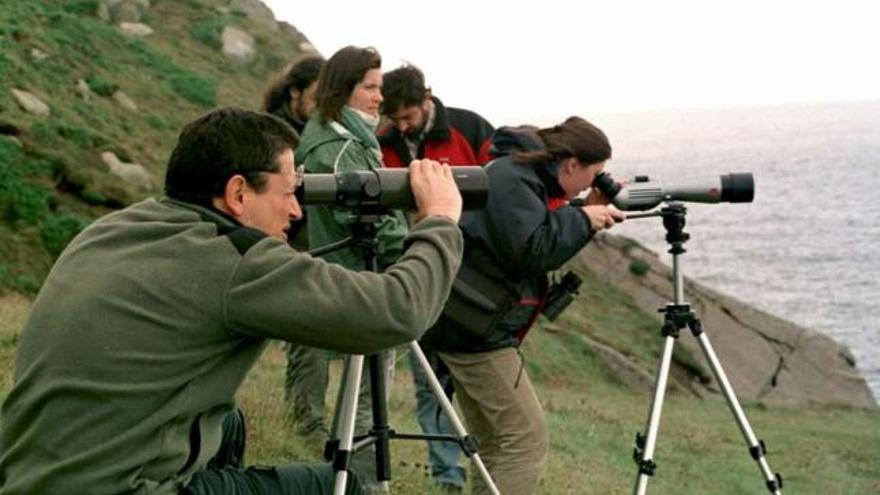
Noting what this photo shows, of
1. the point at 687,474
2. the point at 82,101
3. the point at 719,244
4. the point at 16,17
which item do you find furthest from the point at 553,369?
the point at 719,244

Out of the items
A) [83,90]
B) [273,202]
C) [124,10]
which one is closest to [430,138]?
[273,202]

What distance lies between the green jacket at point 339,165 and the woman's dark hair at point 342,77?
7cm

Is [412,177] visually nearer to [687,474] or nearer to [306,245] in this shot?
[306,245]

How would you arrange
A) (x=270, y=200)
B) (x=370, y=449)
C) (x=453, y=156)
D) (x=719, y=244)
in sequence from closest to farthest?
(x=270, y=200), (x=370, y=449), (x=453, y=156), (x=719, y=244)

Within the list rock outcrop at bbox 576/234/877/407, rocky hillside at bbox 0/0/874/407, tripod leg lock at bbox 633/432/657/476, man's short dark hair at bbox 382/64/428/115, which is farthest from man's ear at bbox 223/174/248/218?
rock outcrop at bbox 576/234/877/407

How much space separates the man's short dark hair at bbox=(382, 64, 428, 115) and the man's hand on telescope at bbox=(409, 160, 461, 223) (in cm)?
254

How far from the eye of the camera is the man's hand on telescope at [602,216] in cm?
496

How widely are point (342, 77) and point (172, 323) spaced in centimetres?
284

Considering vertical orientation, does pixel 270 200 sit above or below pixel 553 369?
above

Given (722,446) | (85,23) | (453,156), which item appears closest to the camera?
(453,156)

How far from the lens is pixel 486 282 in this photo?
4.97m

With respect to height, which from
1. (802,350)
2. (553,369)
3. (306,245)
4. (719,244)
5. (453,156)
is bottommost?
(719,244)

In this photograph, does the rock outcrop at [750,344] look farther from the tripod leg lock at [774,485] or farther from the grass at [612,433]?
the tripod leg lock at [774,485]

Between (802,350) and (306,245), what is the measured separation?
1628cm
